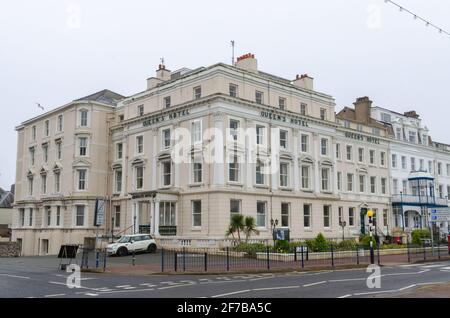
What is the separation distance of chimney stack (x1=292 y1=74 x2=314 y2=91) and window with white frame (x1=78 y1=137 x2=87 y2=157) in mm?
21152

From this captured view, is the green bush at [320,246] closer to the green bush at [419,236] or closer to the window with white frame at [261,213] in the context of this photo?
the window with white frame at [261,213]

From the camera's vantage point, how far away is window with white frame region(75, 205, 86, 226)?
45291 millimetres

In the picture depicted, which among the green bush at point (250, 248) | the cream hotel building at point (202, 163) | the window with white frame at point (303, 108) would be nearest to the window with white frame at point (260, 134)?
the cream hotel building at point (202, 163)

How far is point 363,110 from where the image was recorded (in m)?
56.4

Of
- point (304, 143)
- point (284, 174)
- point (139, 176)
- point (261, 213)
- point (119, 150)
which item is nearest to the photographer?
point (261, 213)

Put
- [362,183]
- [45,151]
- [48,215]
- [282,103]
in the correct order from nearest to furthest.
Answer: [282,103] < [48,215] < [45,151] < [362,183]

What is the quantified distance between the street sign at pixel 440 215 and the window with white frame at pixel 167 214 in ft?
62.9

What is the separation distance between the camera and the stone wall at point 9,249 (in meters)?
48.8

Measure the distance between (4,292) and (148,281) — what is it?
5564 mm

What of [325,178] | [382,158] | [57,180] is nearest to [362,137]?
[382,158]

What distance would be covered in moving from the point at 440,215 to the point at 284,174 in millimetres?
13088

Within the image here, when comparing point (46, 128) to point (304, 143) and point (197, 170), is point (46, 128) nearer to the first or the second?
point (197, 170)

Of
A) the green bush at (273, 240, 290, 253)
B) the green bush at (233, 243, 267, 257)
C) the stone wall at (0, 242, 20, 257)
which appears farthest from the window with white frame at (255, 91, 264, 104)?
the stone wall at (0, 242, 20, 257)
